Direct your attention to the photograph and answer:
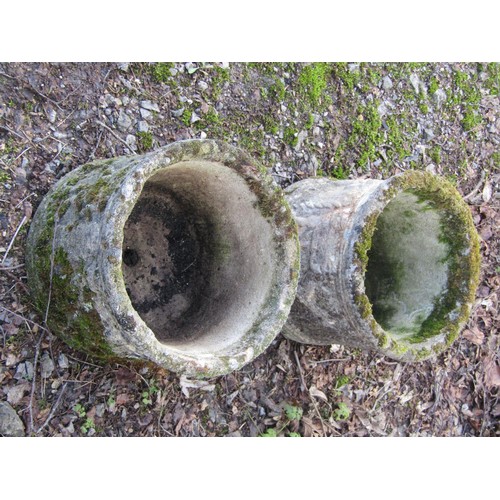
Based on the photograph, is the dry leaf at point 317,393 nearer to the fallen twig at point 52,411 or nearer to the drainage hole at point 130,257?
the drainage hole at point 130,257

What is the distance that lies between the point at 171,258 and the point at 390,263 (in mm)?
1274

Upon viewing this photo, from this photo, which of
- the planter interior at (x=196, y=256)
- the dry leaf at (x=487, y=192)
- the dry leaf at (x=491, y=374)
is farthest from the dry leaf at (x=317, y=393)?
the dry leaf at (x=487, y=192)

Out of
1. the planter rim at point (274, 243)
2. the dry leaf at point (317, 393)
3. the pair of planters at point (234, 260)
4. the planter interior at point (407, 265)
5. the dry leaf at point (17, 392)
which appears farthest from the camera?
the dry leaf at point (317, 393)

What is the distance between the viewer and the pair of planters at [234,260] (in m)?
2.34

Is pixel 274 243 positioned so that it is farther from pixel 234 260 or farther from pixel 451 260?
pixel 451 260

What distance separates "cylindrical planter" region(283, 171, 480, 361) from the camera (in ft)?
9.32

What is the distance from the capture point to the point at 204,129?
349 cm

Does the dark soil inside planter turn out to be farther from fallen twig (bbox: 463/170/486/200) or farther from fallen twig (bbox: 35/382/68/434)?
fallen twig (bbox: 463/170/486/200)

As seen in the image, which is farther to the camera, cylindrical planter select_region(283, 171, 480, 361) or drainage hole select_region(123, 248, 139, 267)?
drainage hole select_region(123, 248, 139, 267)

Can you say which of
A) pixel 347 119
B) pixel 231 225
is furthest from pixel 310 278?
pixel 347 119

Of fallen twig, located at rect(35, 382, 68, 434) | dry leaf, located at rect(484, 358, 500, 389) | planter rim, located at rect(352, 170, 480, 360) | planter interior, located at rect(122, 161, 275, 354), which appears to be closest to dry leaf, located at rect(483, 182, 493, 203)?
dry leaf, located at rect(484, 358, 500, 389)

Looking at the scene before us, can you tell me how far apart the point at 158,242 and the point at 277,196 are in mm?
897

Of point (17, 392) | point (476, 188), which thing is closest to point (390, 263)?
point (476, 188)

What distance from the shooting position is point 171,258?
3.32 meters
